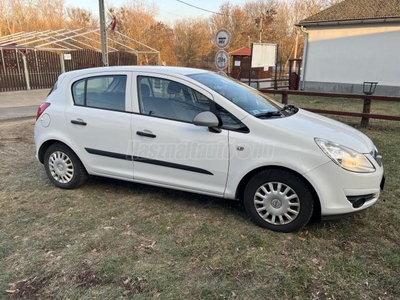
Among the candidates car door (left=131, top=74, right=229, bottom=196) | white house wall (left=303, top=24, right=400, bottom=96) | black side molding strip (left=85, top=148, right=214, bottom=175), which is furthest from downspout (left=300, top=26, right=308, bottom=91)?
black side molding strip (left=85, top=148, right=214, bottom=175)

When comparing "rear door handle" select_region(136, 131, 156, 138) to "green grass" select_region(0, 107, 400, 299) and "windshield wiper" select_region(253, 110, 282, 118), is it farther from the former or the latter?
"windshield wiper" select_region(253, 110, 282, 118)

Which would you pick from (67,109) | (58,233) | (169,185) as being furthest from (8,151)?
(169,185)

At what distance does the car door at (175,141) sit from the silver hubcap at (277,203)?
1.37ft

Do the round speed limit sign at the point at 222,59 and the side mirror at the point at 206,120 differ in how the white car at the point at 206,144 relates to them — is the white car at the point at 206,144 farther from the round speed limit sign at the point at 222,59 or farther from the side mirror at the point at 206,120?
the round speed limit sign at the point at 222,59

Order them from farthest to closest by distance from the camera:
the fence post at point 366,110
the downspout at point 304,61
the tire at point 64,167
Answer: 1. the downspout at point 304,61
2. the fence post at point 366,110
3. the tire at point 64,167

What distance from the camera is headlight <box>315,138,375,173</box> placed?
2905 mm

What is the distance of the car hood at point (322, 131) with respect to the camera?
3.05m

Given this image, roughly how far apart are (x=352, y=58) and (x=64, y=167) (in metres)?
14.1

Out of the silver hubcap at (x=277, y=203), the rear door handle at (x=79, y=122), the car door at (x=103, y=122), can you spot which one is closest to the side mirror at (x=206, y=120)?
the silver hubcap at (x=277, y=203)

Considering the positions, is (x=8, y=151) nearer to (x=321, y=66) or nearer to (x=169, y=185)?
(x=169, y=185)

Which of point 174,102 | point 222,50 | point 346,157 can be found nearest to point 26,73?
point 222,50

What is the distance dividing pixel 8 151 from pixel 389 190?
6301 millimetres

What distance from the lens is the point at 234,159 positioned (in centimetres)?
320

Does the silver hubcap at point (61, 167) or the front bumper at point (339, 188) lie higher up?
the front bumper at point (339, 188)
